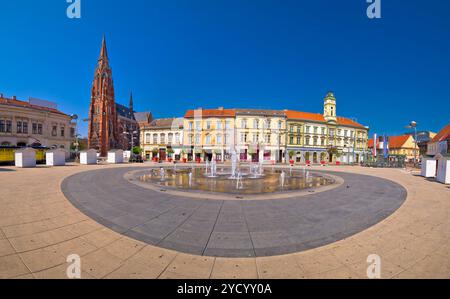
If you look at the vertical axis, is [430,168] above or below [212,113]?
below

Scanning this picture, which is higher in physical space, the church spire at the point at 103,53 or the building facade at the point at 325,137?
the church spire at the point at 103,53

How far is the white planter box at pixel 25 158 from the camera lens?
2042cm

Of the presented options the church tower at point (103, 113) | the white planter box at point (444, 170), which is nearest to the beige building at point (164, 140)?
the church tower at point (103, 113)

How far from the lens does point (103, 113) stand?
67.1 metres

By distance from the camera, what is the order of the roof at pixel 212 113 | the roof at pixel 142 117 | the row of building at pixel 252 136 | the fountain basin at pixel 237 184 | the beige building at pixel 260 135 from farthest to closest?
the roof at pixel 142 117 → the roof at pixel 212 113 → the row of building at pixel 252 136 → the beige building at pixel 260 135 → the fountain basin at pixel 237 184

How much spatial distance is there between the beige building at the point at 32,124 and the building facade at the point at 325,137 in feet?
183

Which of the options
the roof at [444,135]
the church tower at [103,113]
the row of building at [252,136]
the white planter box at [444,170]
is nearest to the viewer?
the white planter box at [444,170]

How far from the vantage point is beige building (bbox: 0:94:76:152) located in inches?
1416

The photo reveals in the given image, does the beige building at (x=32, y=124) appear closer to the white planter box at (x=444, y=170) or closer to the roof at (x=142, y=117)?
the roof at (x=142, y=117)

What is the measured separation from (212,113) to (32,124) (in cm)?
3917

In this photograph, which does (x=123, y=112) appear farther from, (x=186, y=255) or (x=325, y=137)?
(x=186, y=255)

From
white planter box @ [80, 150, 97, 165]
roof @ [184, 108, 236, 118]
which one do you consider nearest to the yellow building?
roof @ [184, 108, 236, 118]

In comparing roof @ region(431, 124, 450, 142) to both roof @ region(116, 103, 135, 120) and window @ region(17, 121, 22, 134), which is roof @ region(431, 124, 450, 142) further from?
roof @ region(116, 103, 135, 120)
